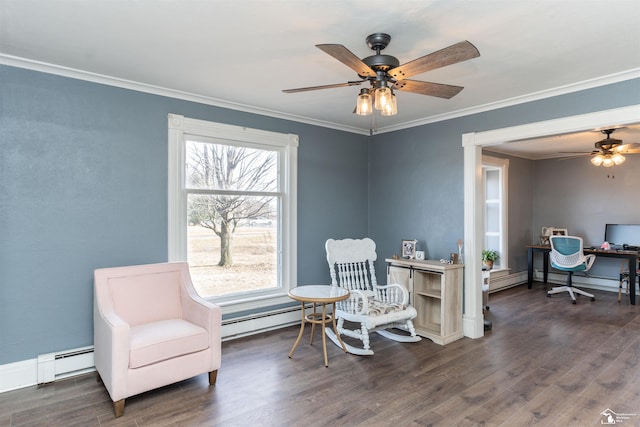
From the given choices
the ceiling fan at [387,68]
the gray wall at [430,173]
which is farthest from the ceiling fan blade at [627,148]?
the ceiling fan at [387,68]

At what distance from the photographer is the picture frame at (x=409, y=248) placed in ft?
14.5

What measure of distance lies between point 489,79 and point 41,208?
3801 millimetres

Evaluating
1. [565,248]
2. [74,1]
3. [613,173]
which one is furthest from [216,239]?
[613,173]

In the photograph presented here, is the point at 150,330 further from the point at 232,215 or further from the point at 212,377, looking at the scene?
the point at 232,215

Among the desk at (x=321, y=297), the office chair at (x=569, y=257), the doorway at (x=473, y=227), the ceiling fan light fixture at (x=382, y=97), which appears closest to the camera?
the ceiling fan light fixture at (x=382, y=97)

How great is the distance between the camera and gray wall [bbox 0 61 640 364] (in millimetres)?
2820

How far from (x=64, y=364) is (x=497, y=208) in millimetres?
6497

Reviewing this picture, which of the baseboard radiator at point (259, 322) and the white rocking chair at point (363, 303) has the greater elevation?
the white rocking chair at point (363, 303)

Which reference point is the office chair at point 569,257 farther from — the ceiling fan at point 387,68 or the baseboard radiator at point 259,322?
the ceiling fan at point 387,68

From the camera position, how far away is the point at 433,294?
400cm

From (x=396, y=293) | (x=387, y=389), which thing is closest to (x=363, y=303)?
(x=396, y=293)

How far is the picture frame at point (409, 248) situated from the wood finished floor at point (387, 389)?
3.46 ft

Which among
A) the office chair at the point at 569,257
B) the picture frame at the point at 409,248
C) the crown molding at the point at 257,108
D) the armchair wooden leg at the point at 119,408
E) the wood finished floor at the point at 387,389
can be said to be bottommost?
the wood finished floor at the point at 387,389

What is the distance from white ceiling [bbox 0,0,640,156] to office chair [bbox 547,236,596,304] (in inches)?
134
